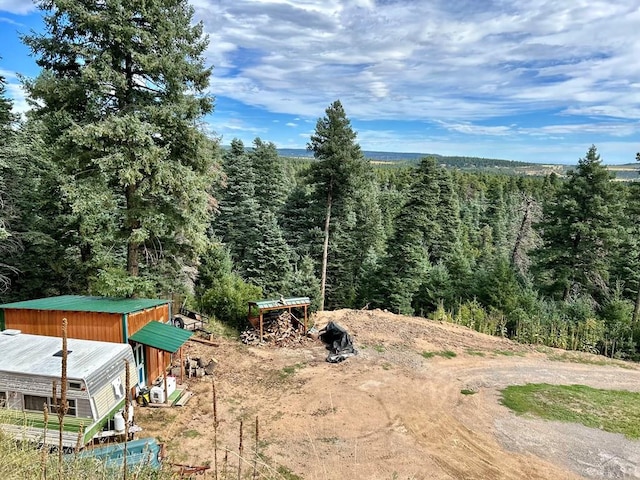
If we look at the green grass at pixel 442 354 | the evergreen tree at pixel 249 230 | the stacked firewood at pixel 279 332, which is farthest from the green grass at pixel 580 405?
the evergreen tree at pixel 249 230

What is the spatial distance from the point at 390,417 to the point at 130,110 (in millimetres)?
10377

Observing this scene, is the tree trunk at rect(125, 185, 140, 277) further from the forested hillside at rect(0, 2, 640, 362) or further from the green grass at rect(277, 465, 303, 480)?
the green grass at rect(277, 465, 303, 480)

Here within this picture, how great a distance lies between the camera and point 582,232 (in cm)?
2173

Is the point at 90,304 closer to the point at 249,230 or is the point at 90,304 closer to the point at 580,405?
the point at 580,405

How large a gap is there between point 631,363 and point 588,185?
9530 mm

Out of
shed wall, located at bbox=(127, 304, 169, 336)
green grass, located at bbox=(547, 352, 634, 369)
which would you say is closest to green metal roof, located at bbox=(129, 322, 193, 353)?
shed wall, located at bbox=(127, 304, 169, 336)

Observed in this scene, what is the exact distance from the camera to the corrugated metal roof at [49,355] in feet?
24.7

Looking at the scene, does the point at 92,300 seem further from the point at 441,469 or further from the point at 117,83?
the point at 441,469

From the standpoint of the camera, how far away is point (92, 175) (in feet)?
35.5

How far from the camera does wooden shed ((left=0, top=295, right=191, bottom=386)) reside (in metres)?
10.1

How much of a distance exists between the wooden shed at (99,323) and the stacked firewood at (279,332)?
5.02 meters

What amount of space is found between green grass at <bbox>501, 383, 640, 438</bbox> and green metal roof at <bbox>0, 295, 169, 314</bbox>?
10.6m

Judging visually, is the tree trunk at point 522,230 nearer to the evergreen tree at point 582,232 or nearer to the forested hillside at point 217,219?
the forested hillside at point 217,219

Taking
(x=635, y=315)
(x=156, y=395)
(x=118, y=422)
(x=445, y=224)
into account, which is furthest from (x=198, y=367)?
(x=445, y=224)
